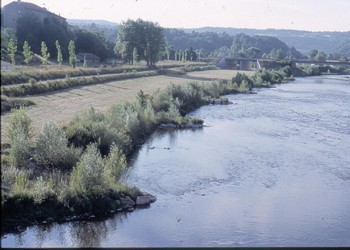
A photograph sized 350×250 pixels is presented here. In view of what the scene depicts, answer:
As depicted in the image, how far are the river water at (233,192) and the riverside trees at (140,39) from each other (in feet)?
99.1

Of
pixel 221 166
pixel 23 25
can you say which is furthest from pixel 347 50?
pixel 221 166

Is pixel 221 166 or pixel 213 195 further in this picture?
pixel 221 166

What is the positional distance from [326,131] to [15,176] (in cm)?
1683

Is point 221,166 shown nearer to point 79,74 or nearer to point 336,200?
point 336,200

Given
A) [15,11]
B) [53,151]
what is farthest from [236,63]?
[53,151]

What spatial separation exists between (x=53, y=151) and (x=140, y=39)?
A: 41766mm

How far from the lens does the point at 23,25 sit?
44.1m

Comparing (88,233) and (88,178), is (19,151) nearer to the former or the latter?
(88,178)

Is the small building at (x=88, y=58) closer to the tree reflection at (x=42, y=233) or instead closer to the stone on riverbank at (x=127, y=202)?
the stone on riverbank at (x=127, y=202)

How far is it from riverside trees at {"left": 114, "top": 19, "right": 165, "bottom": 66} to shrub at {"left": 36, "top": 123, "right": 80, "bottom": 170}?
40.5 metres

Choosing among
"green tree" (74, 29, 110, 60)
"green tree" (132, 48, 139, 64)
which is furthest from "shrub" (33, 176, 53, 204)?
"green tree" (74, 29, 110, 60)

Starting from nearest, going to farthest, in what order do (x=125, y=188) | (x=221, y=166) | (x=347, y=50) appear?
(x=125, y=188) → (x=221, y=166) → (x=347, y=50)

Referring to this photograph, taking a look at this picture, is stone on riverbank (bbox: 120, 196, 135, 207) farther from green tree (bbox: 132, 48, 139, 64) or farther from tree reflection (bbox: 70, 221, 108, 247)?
green tree (bbox: 132, 48, 139, 64)

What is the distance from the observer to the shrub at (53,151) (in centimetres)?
1213
